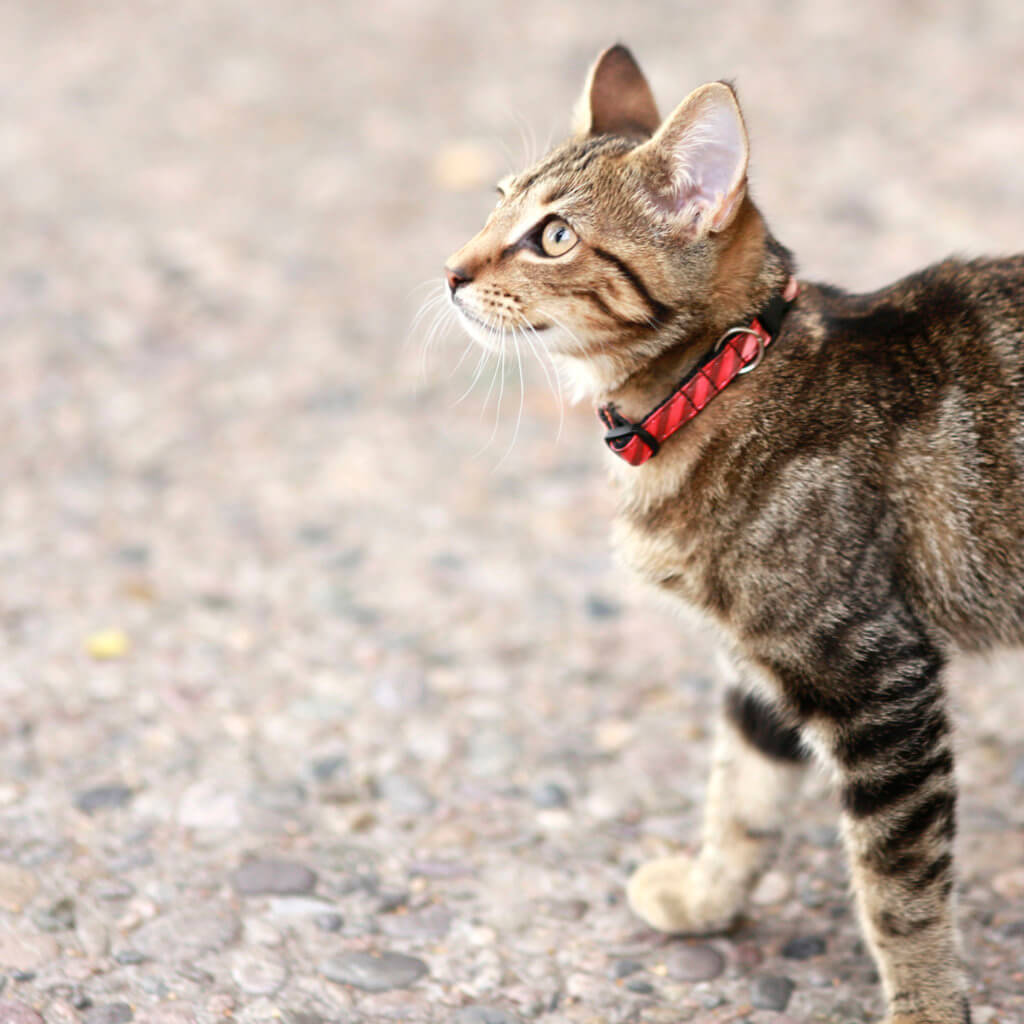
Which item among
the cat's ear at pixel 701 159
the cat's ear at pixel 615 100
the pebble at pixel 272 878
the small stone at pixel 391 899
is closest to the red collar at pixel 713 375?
the cat's ear at pixel 701 159

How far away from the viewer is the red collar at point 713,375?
2.82m

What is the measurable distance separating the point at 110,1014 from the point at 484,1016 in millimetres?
851

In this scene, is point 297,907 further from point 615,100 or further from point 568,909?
point 615,100

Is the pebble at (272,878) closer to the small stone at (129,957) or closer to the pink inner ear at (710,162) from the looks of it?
the small stone at (129,957)

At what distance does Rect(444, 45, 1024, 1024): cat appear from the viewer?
267cm

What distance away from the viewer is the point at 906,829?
2668mm

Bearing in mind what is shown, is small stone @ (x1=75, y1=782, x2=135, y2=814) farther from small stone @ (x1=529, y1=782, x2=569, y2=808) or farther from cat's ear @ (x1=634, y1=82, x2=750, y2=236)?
cat's ear @ (x1=634, y1=82, x2=750, y2=236)

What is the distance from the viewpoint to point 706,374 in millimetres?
2812

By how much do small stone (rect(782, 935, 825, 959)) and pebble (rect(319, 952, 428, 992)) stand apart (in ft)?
3.05

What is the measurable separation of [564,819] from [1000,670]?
5.30ft

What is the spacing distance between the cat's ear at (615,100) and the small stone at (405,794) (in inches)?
77.7

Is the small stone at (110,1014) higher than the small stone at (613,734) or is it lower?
lower

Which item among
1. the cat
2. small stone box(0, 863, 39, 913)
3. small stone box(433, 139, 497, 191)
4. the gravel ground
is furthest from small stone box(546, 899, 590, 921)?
small stone box(433, 139, 497, 191)

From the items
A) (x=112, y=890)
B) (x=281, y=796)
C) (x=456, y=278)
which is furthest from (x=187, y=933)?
(x=456, y=278)
